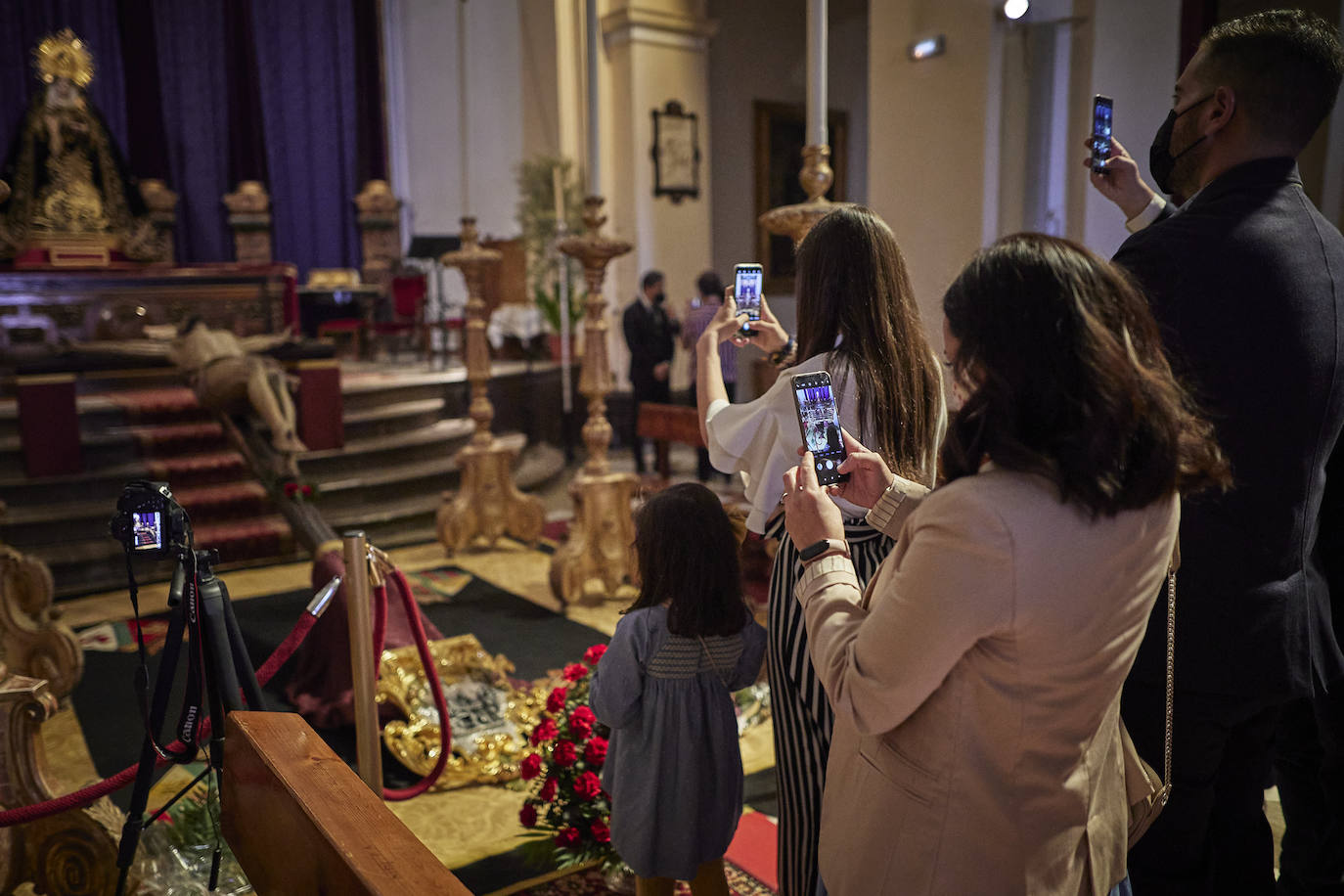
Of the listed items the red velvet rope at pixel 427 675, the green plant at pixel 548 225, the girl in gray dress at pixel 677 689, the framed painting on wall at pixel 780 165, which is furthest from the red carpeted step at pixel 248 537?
the framed painting on wall at pixel 780 165

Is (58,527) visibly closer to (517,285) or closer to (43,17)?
(517,285)

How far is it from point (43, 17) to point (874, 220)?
1168 centimetres

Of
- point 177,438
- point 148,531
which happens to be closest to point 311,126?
point 177,438

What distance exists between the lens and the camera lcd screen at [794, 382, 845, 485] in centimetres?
148

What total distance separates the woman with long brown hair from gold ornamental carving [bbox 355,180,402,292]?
10.8m

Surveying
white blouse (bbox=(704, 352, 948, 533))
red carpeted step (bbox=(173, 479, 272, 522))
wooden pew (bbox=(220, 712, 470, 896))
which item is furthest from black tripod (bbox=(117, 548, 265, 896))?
red carpeted step (bbox=(173, 479, 272, 522))

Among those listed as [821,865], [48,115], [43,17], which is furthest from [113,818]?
[43,17]

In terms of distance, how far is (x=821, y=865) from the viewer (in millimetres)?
1308

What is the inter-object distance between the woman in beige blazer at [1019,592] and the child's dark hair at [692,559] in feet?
2.49

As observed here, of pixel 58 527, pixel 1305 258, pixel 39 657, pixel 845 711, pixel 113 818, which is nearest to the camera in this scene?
pixel 845 711

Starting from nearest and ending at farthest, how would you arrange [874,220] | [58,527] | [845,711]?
[845,711]
[874,220]
[58,527]

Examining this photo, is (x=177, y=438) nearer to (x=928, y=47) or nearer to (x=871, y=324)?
(x=928, y=47)

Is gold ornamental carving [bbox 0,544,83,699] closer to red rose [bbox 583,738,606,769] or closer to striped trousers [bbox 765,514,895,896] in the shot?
red rose [bbox 583,738,606,769]

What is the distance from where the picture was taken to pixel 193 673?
74.3 inches
